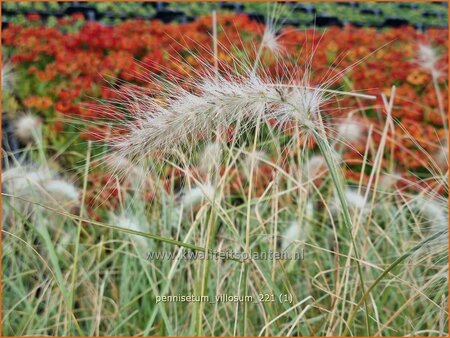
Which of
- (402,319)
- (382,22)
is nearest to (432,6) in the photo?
(382,22)

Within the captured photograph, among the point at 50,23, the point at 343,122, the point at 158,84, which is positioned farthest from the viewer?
the point at 50,23

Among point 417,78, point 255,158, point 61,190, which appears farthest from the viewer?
point 417,78

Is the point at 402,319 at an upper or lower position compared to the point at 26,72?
lower

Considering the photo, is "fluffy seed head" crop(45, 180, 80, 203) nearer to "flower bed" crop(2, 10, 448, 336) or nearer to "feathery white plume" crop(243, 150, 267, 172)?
"flower bed" crop(2, 10, 448, 336)

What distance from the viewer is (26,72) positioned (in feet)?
11.9

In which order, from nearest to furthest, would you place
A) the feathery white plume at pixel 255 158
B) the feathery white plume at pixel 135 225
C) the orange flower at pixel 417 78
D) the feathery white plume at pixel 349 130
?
the feathery white plume at pixel 255 158 < the feathery white plume at pixel 135 225 < the feathery white plume at pixel 349 130 < the orange flower at pixel 417 78

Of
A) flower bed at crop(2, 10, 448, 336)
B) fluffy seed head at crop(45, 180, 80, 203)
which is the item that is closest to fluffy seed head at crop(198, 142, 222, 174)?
flower bed at crop(2, 10, 448, 336)

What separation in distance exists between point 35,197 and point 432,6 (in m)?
4.70

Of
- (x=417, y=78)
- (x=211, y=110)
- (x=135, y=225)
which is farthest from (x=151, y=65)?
(x=211, y=110)

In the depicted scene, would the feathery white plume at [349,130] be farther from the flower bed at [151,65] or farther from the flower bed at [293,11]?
the flower bed at [293,11]

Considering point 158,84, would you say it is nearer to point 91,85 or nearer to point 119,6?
point 91,85

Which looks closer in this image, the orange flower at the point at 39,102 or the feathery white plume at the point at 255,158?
the feathery white plume at the point at 255,158

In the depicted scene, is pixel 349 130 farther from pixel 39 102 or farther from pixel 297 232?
pixel 39 102

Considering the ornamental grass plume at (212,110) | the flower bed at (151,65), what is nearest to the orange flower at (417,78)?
the flower bed at (151,65)
